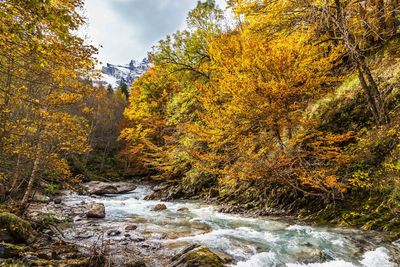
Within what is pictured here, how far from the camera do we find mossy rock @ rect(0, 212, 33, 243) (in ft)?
14.5

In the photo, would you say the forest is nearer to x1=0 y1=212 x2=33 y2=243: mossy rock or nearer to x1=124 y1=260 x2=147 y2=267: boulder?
x1=0 y1=212 x2=33 y2=243: mossy rock

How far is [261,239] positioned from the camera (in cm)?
533

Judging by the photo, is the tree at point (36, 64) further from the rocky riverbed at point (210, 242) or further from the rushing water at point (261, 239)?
the rushing water at point (261, 239)

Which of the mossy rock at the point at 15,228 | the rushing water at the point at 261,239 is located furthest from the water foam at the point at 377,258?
the mossy rock at the point at 15,228

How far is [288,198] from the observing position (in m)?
7.50

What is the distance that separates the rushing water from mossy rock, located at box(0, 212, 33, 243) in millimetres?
1677

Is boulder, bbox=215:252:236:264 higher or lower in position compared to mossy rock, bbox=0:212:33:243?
lower

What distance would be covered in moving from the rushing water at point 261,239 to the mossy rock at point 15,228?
5.50ft

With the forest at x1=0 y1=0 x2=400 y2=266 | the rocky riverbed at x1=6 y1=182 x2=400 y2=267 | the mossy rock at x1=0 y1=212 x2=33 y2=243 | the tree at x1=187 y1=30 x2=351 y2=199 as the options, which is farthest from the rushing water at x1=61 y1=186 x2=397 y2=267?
the mossy rock at x1=0 y1=212 x2=33 y2=243

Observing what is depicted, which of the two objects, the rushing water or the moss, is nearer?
the moss

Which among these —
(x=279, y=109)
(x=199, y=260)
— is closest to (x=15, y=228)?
(x=199, y=260)

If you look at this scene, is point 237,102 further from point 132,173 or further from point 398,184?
point 132,173

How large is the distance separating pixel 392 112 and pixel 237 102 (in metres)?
4.38

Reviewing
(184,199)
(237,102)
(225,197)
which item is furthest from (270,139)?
(184,199)
